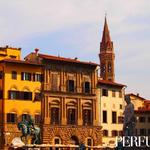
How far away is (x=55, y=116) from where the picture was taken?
2250 inches

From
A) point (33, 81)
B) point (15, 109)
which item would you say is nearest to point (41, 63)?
point (33, 81)

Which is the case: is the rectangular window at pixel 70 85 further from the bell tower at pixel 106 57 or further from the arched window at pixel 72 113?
the bell tower at pixel 106 57

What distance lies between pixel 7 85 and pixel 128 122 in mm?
27813

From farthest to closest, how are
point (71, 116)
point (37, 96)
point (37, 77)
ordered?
point (71, 116)
point (37, 77)
point (37, 96)

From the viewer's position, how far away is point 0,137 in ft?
173

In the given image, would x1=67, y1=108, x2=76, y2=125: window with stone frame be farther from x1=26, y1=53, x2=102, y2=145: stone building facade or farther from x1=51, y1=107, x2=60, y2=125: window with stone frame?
x1=51, y1=107, x2=60, y2=125: window with stone frame

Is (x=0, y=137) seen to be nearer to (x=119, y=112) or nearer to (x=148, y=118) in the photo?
(x=119, y=112)

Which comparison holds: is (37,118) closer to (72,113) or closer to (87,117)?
(72,113)

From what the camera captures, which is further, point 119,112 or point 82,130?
point 119,112

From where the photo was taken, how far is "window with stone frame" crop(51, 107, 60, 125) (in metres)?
56.9

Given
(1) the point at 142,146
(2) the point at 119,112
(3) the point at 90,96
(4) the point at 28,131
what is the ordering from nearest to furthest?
1. (1) the point at 142,146
2. (4) the point at 28,131
3. (3) the point at 90,96
4. (2) the point at 119,112

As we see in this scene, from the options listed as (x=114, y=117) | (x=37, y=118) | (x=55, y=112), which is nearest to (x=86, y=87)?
(x=55, y=112)

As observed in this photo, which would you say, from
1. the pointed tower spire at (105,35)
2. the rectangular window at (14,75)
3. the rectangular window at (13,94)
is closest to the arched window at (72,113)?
the rectangular window at (13,94)

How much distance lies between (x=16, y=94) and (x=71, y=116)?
831 cm
